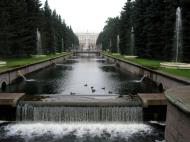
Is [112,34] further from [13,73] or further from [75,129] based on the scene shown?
[75,129]

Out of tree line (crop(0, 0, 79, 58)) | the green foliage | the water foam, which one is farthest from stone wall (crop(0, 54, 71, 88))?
the green foliage

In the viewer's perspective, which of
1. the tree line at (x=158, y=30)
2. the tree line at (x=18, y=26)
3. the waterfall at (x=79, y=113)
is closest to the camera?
the waterfall at (x=79, y=113)

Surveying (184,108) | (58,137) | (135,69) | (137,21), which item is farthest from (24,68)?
(137,21)

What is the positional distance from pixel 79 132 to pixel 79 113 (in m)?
1.44

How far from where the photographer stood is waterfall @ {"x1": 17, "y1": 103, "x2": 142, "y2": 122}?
1326 centimetres

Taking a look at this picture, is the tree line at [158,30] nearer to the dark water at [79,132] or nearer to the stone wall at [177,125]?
the dark water at [79,132]

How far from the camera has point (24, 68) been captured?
26.7m

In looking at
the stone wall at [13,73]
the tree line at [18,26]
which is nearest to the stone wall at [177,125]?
the stone wall at [13,73]

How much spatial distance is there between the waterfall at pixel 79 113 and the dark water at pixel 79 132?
1.07 ft

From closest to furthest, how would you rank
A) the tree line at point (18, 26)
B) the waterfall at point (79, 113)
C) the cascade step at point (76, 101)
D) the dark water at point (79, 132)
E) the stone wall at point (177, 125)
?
1. the stone wall at point (177, 125)
2. the dark water at point (79, 132)
3. the waterfall at point (79, 113)
4. the cascade step at point (76, 101)
5. the tree line at point (18, 26)

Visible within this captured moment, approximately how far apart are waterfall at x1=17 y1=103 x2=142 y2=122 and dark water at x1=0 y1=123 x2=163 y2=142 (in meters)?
0.33

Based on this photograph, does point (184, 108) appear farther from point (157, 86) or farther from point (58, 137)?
point (157, 86)

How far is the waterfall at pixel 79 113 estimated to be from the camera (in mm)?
13258

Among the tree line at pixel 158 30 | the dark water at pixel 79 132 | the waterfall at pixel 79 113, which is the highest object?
the tree line at pixel 158 30
